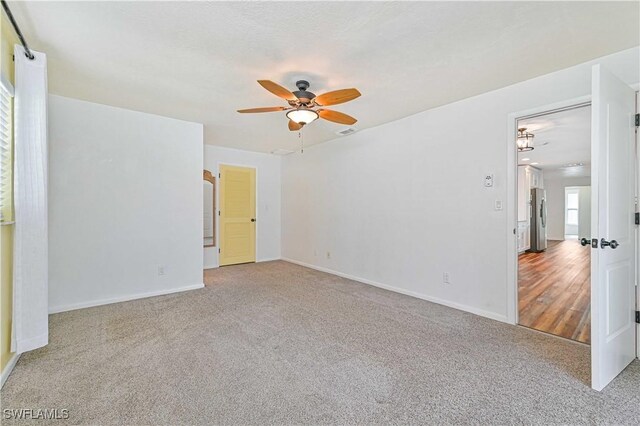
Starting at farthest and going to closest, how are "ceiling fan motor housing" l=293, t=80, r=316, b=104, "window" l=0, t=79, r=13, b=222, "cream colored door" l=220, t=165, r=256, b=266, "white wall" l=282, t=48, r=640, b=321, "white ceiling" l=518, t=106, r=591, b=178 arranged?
1. "cream colored door" l=220, t=165, r=256, b=266
2. "white ceiling" l=518, t=106, r=591, b=178
3. "white wall" l=282, t=48, r=640, b=321
4. "ceiling fan motor housing" l=293, t=80, r=316, b=104
5. "window" l=0, t=79, r=13, b=222

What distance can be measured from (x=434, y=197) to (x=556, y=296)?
2.10 m

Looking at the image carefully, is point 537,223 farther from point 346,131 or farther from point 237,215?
point 237,215

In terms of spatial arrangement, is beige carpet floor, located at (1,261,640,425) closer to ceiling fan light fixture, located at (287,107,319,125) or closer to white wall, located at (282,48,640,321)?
white wall, located at (282,48,640,321)

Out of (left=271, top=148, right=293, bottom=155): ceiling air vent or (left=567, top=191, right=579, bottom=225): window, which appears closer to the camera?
(left=271, top=148, right=293, bottom=155): ceiling air vent

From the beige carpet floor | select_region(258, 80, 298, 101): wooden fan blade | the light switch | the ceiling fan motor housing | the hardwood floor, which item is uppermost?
the ceiling fan motor housing

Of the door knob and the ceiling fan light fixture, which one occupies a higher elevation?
the ceiling fan light fixture

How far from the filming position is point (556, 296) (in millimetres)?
3781

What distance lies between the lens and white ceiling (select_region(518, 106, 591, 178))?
397 cm

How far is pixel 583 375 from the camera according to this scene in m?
2.01

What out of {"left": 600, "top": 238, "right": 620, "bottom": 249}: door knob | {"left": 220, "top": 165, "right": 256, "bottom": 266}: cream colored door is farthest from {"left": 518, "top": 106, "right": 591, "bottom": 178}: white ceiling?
{"left": 220, "top": 165, "right": 256, "bottom": 266}: cream colored door

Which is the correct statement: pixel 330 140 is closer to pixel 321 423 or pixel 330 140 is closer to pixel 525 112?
pixel 525 112

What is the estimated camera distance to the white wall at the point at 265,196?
610 cm

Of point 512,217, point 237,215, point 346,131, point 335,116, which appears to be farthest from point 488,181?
point 237,215

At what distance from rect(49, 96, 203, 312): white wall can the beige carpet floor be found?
490 millimetres
